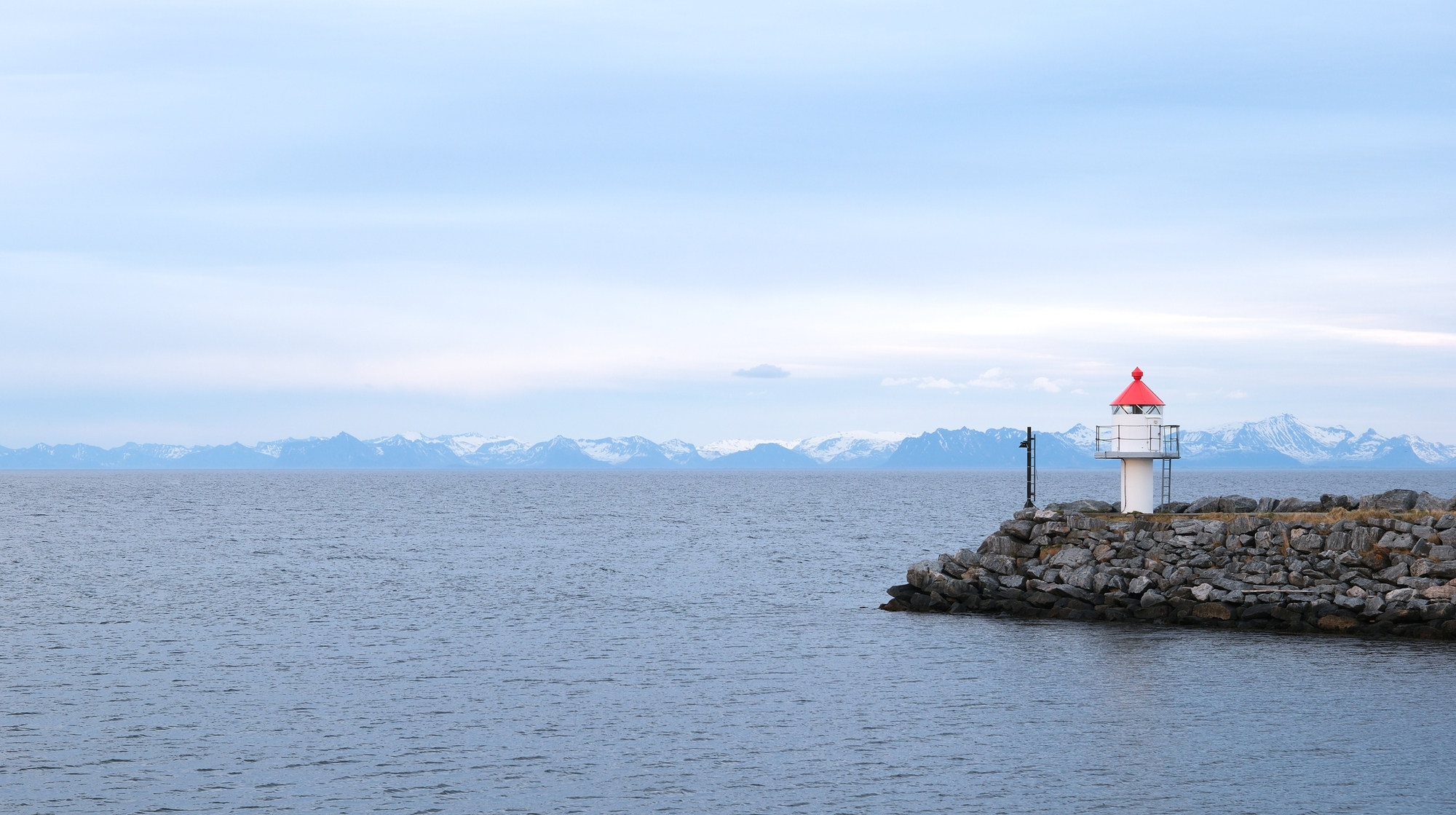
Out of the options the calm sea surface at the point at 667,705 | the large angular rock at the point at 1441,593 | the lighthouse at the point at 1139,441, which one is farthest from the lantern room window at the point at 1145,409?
the large angular rock at the point at 1441,593

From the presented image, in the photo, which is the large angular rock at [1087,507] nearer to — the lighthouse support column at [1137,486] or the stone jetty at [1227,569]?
the stone jetty at [1227,569]

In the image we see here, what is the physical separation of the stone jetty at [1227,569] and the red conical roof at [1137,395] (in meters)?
3.65

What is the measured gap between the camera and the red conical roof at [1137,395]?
4203cm

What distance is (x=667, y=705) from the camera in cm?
2592

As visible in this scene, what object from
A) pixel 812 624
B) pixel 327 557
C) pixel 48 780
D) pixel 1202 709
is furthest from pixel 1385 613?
pixel 327 557

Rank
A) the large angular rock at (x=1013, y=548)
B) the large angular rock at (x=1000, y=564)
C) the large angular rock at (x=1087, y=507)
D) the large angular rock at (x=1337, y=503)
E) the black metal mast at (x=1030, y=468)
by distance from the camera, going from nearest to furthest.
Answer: the large angular rock at (x=1000, y=564), the large angular rock at (x=1013, y=548), the large angular rock at (x=1337, y=503), the large angular rock at (x=1087, y=507), the black metal mast at (x=1030, y=468)

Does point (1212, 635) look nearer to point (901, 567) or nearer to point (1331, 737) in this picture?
point (1331, 737)

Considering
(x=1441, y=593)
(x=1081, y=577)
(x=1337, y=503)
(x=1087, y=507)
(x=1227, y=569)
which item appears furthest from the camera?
(x=1087, y=507)

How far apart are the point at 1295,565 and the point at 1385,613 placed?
275 centimetres

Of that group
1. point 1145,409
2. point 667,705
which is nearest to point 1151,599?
point 1145,409

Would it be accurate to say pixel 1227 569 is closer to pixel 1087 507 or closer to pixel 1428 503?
pixel 1087 507

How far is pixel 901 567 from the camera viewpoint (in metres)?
56.7

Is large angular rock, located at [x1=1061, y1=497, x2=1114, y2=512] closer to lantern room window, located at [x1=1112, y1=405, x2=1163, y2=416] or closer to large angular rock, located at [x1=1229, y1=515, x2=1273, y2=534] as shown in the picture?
lantern room window, located at [x1=1112, y1=405, x2=1163, y2=416]

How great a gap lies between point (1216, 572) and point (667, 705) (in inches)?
717
